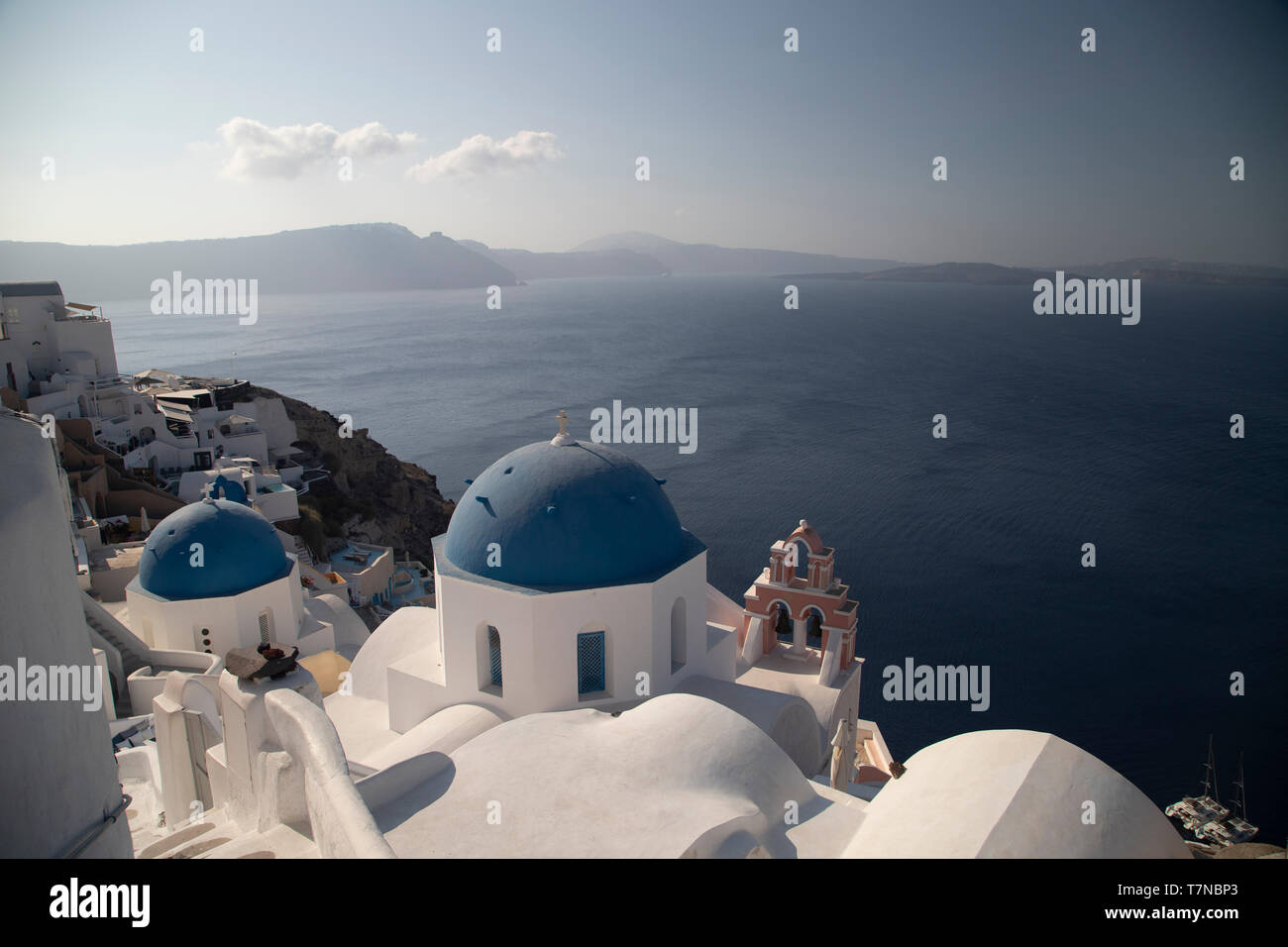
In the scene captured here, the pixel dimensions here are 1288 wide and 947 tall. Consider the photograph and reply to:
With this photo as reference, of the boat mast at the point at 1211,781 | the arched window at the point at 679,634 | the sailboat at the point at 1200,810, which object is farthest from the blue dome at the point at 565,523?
the boat mast at the point at 1211,781

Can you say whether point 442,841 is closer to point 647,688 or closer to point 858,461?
point 647,688

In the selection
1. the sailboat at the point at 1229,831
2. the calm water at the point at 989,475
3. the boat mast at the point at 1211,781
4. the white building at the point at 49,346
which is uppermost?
the white building at the point at 49,346

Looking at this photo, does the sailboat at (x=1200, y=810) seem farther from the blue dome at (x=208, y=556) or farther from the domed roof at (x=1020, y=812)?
the blue dome at (x=208, y=556)

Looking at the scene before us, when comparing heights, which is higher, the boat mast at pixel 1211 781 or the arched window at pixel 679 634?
the arched window at pixel 679 634

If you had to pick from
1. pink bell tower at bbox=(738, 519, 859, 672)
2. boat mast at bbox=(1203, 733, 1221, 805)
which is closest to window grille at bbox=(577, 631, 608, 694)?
pink bell tower at bbox=(738, 519, 859, 672)

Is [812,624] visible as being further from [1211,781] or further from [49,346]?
[49,346]
